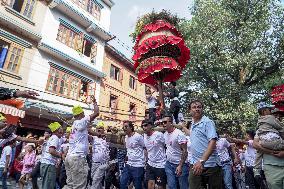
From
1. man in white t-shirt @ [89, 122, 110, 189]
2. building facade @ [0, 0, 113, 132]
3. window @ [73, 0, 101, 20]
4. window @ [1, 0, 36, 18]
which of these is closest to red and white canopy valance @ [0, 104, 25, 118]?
building facade @ [0, 0, 113, 132]

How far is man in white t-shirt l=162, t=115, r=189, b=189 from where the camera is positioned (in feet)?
21.9

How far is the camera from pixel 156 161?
284 inches

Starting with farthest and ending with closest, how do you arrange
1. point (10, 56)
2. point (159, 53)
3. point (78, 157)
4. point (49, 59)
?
point (49, 59), point (10, 56), point (78, 157), point (159, 53)

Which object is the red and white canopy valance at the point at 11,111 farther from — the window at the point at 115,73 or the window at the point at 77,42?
the window at the point at 115,73

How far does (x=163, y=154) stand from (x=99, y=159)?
2190 millimetres

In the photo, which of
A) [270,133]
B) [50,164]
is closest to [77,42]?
[50,164]

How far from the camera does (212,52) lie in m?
16.1

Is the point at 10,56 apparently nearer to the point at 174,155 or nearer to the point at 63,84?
the point at 63,84

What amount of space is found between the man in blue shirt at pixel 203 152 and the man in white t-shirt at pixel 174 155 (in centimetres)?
192

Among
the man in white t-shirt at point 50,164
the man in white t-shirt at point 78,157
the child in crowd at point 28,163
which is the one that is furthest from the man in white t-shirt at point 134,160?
the child in crowd at point 28,163

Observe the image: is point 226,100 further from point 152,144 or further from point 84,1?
point 84,1

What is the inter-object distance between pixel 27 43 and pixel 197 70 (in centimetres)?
1053

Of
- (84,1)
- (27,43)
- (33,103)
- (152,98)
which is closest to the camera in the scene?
(152,98)

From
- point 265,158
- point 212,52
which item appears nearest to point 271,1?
point 212,52
